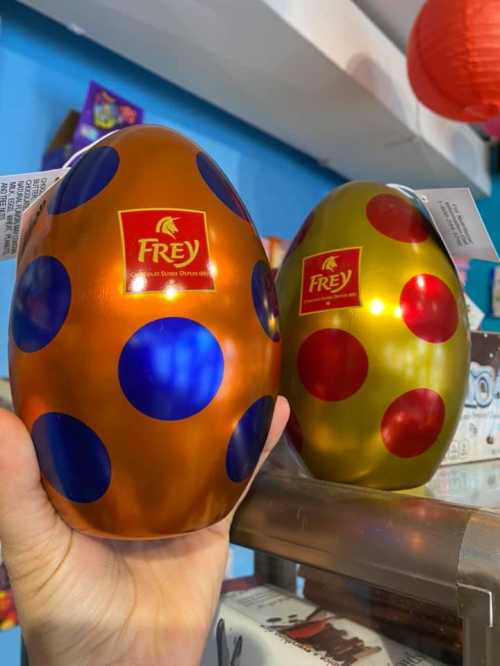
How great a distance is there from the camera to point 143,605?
15.1 inches

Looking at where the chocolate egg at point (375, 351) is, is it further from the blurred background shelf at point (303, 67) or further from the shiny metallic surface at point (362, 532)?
the blurred background shelf at point (303, 67)

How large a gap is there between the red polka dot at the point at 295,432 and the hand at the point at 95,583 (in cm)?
5

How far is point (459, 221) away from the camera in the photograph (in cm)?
44

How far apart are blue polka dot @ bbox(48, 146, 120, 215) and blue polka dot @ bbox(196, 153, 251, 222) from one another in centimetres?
5

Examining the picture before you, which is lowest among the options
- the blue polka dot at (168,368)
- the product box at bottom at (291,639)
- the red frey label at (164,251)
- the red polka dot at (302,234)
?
the product box at bottom at (291,639)

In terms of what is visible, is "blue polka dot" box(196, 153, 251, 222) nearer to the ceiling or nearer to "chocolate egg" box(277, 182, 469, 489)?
"chocolate egg" box(277, 182, 469, 489)

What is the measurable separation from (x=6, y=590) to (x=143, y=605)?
76cm

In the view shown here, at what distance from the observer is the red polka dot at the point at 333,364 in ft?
1.35

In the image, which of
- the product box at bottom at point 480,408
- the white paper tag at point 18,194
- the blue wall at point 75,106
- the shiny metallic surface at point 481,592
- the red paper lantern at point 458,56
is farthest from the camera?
the blue wall at point 75,106

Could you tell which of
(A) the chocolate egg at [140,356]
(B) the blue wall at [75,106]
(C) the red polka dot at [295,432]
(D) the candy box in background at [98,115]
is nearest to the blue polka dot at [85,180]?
(A) the chocolate egg at [140,356]

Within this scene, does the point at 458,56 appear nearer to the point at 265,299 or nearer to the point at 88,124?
the point at 88,124

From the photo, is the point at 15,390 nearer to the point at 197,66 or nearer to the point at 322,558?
the point at 322,558

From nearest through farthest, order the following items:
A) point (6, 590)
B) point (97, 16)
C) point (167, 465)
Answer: point (167, 465), point (6, 590), point (97, 16)

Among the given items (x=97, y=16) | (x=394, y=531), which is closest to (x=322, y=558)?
(x=394, y=531)
